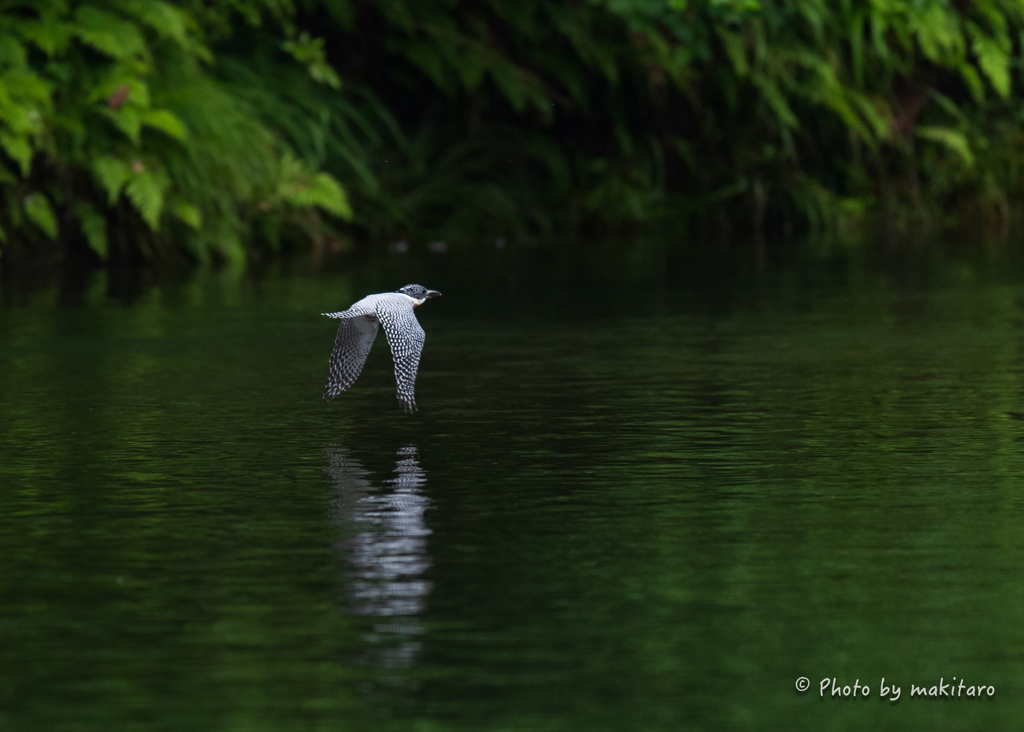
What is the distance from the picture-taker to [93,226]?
56.9 feet

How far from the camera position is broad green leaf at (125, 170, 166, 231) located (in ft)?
54.6

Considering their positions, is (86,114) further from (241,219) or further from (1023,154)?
(1023,154)

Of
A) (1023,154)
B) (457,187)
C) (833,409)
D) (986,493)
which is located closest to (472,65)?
(457,187)

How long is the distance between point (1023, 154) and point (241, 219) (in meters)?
9.89

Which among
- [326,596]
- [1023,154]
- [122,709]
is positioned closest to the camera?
[122,709]

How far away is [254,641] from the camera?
469 centimetres

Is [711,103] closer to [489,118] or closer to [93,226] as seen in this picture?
[489,118]

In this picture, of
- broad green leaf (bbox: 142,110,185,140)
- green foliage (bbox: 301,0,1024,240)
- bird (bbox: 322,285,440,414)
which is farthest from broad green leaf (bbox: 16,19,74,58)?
bird (bbox: 322,285,440,414)

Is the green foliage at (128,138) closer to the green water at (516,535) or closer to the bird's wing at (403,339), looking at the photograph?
the green water at (516,535)

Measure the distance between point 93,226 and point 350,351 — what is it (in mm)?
9156

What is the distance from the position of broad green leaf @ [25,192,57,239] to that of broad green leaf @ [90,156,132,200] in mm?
442

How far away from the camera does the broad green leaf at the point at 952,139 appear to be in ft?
78.5

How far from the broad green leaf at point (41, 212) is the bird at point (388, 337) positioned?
27.6 feet

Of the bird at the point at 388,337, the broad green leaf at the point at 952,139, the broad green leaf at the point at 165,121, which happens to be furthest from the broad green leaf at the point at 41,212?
the broad green leaf at the point at 952,139
